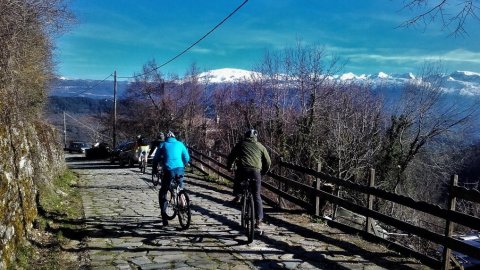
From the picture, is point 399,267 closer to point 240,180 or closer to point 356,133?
point 240,180

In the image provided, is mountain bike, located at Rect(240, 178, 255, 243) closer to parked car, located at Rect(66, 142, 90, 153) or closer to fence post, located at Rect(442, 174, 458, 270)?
fence post, located at Rect(442, 174, 458, 270)

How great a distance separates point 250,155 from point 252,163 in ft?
0.51

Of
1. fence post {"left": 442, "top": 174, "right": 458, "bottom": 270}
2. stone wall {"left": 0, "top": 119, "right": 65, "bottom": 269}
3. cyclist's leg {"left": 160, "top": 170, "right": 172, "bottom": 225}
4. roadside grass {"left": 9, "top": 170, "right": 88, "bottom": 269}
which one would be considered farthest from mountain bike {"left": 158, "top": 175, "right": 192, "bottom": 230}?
fence post {"left": 442, "top": 174, "right": 458, "bottom": 270}

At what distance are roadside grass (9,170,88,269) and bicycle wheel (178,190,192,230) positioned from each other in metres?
1.89

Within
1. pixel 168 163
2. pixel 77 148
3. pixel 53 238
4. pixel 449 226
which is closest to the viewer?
pixel 449 226

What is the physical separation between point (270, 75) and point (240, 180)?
A: 84.5 ft

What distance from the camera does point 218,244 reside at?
7945 mm

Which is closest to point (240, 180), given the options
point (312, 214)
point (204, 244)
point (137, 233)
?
point (204, 244)

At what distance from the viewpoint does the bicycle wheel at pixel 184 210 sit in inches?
357

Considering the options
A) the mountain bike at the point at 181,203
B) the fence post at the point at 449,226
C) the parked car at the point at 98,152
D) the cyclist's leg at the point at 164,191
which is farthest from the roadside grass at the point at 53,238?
the parked car at the point at 98,152

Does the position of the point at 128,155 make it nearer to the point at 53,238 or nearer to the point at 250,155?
the point at 53,238

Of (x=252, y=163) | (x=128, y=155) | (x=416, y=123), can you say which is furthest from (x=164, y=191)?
(x=416, y=123)

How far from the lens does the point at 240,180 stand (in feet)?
28.7

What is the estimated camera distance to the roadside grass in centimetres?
667
